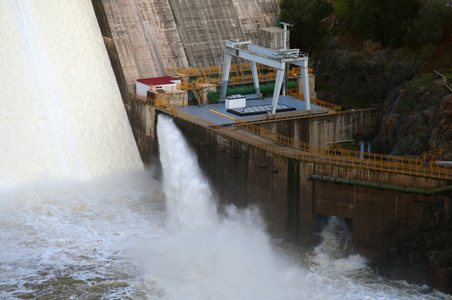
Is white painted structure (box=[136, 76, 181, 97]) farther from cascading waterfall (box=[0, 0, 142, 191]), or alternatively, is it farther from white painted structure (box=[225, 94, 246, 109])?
white painted structure (box=[225, 94, 246, 109])

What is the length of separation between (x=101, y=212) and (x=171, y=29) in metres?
17.8

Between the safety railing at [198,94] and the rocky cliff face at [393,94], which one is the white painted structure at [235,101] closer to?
the safety railing at [198,94]

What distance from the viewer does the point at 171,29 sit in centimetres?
6562

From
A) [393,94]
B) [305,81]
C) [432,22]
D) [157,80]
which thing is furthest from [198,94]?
[432,22]

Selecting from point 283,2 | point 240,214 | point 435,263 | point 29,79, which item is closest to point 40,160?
point 29,79

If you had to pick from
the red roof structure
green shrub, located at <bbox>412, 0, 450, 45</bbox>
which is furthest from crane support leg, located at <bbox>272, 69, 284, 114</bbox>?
green shrub, located at <bbox>412, 0, 450, 45</bbox>

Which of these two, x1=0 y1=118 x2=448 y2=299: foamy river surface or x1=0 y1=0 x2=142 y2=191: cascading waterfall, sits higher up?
x1=0 y1=0 x2=142 y2=191: cascading waterfall

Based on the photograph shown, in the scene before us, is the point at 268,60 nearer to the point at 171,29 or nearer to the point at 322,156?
the point at 322,156

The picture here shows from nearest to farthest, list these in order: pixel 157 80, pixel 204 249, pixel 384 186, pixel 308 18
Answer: pixel 384 186 < pixel 204 249 < pixel 157 80 < pixel 308 18

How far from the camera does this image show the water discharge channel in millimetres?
44000

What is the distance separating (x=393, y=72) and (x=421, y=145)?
31.8ft

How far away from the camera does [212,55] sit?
6638 centimetres

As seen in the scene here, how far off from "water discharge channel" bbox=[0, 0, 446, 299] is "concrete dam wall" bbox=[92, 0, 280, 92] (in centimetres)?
171

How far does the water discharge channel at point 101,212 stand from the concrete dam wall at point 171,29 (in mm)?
1713
